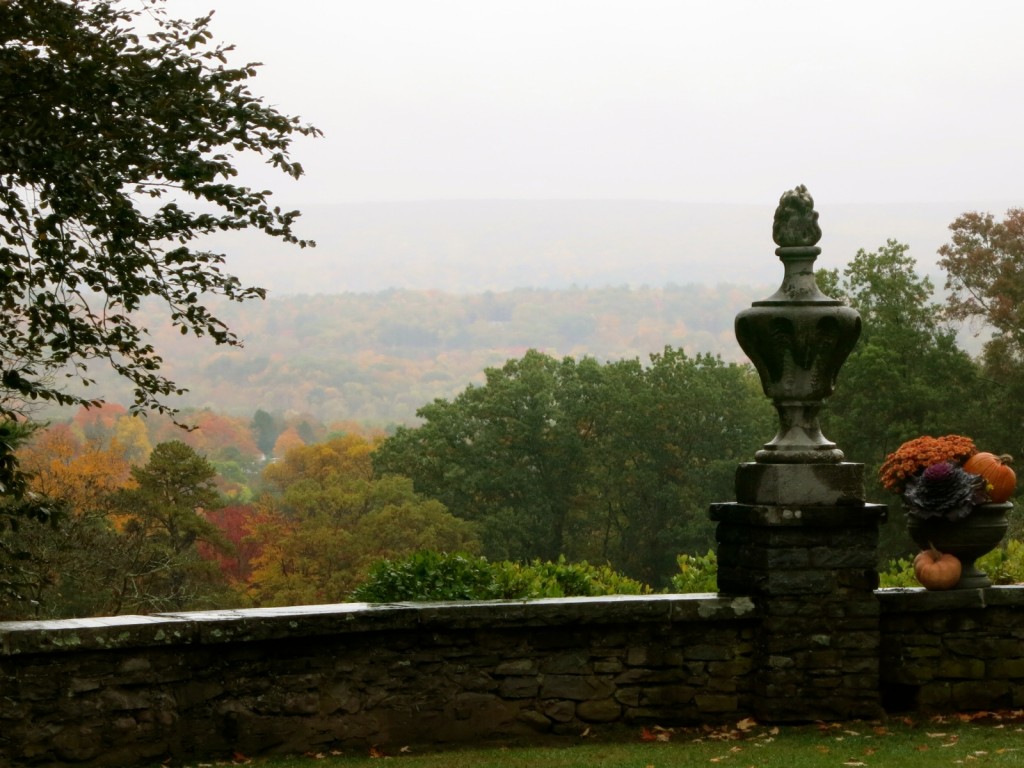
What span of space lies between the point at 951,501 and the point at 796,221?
173 centimetres

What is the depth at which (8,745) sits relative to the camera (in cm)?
536

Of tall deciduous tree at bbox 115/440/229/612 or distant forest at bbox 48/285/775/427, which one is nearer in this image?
tall deciduous tree at bbox 115/440/229/612

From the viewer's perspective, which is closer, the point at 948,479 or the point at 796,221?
the point at 948,479

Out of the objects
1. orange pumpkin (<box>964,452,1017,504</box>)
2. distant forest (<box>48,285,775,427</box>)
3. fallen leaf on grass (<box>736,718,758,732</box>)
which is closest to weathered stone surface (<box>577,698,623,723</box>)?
fallen leaf on grass (<box>736,718,758,732</box>)

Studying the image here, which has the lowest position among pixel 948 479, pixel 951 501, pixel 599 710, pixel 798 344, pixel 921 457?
pixel 599 710

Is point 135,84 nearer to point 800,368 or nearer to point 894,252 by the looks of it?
point 800,368

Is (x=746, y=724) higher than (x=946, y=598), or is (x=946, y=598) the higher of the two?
(x=946, y=598)

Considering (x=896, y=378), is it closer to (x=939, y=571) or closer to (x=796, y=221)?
(x=939, y=571)

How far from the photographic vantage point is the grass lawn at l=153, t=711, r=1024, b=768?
559cm

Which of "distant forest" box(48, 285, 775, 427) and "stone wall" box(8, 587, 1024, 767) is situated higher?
"distant forest" box(48, 285, 775, 427)

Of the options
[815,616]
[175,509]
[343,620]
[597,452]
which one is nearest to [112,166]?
[343,620]

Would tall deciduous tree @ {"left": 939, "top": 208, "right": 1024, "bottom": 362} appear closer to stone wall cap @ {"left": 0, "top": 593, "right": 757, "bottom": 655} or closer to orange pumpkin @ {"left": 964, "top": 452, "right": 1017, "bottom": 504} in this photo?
orange pumpkin @ {"left": 964, "top": 452, "right": 1017, "bottom": 504}

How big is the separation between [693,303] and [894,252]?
251 ft

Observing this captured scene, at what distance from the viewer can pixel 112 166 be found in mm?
6777
